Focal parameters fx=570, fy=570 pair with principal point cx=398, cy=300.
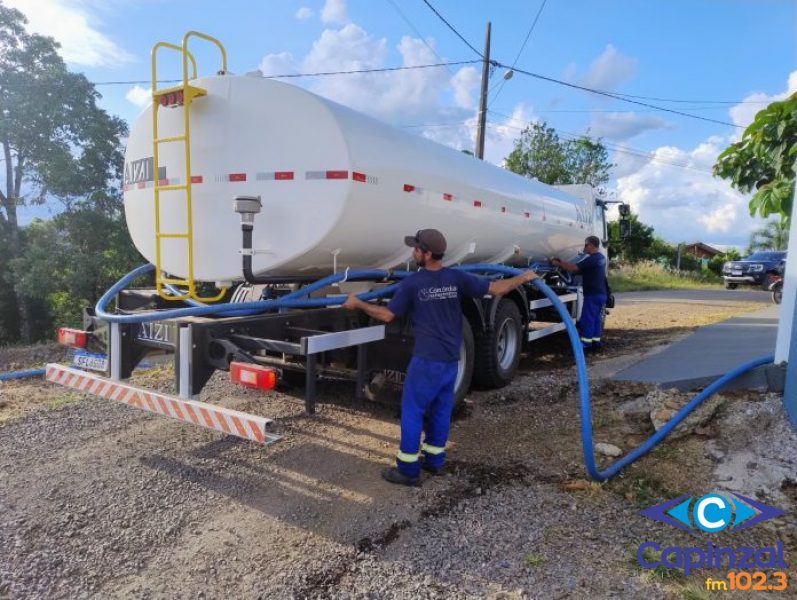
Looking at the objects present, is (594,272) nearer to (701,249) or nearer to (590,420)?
(590,420)

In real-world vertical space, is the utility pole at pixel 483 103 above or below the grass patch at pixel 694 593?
above

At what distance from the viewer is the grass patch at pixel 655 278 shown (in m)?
25.8

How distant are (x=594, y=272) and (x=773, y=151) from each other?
5.32 meters

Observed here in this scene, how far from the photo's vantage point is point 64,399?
5.89 metres

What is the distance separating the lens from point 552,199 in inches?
331

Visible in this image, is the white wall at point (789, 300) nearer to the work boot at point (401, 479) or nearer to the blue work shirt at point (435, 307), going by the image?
the blue work shirt at point (435, 307)

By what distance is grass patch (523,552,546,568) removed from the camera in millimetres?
2990

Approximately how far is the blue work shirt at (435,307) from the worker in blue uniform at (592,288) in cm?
476

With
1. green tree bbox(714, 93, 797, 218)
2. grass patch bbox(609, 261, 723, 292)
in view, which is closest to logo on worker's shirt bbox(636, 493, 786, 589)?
green tree bbox(714, 93, 797, 218)

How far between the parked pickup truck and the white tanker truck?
24.5m

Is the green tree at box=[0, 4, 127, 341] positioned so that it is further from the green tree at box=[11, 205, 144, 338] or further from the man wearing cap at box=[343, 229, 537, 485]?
the man wearing cap at box=[343, 229, 537, 485]

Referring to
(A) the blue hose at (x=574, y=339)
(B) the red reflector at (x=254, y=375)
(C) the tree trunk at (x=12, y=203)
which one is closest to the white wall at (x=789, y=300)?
(A) the blue hose at (x=574, y=339)

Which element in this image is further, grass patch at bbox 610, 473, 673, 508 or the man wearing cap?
the man wearing cap

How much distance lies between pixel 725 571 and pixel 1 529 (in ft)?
13.2
